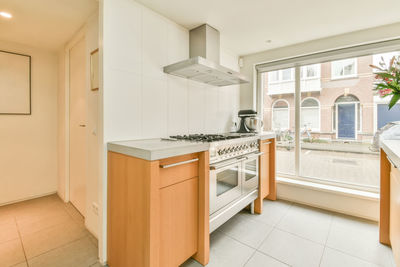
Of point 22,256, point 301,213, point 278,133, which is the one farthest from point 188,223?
point 278,133

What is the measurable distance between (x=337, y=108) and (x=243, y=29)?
1.70 meters

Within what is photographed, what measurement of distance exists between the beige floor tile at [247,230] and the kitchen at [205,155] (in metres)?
0.02

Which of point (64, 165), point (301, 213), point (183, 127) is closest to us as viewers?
point (183, 127)

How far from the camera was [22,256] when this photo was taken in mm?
1584

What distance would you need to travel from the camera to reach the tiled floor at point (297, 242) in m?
1.54

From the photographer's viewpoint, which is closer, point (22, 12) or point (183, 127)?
point (22, 12)

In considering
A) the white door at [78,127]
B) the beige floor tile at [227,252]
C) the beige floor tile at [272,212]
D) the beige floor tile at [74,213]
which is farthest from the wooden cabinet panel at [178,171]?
the beige floor tile at [74,213]

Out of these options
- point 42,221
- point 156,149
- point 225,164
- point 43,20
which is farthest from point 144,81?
point 42,221

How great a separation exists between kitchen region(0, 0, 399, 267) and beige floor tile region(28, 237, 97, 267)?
0.19 feet

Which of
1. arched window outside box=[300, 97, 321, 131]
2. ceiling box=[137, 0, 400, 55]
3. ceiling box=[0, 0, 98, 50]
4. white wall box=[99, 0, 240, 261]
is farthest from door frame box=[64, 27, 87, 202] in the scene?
arched window outside box=[300, 97, 321, 131]

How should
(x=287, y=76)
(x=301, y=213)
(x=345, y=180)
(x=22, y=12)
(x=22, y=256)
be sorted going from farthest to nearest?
(x=287, y=76), (x=345, y=180), (x=301, y=213), (x=22, y=12), (x=22, y=256)

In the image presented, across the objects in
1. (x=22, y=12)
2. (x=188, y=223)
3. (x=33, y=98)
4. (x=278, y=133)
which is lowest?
(x=188, y=223)

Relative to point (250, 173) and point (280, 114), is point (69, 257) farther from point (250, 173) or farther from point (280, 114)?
point (280, 114)

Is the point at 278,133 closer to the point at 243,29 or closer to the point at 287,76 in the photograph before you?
the point at 287,76
